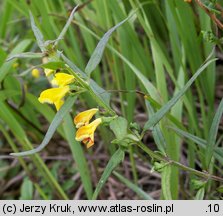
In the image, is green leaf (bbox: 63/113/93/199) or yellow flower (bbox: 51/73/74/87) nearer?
yellow flower (bbox: 51/73/74/87)

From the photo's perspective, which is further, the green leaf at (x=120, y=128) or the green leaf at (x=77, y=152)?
the green leaf at (x=77, y=152)

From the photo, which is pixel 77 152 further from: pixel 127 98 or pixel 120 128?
pixel 120 128

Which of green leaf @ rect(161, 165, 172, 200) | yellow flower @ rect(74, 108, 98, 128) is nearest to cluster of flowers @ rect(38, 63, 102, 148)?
yellow flower @ rect(74, 108, 98, 128)

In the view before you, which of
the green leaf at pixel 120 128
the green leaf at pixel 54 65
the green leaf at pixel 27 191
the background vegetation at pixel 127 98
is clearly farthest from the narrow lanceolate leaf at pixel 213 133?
the green leaf at pixel 27 191

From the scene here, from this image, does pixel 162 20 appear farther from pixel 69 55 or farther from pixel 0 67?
pixel 0 67

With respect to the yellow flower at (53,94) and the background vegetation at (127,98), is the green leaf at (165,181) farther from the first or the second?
the yellow flower at (53,94)

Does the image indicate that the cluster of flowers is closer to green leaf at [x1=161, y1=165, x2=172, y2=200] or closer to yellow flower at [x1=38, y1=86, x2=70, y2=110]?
yellow flower at [x1=38, y1=86, x2=70, y2=110]

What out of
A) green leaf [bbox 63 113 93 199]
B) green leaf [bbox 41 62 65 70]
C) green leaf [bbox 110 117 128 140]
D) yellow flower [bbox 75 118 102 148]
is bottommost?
green leaf [bbox 63 113 93 199]

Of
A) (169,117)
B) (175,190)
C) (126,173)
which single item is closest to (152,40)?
(169,117)
